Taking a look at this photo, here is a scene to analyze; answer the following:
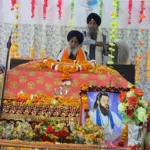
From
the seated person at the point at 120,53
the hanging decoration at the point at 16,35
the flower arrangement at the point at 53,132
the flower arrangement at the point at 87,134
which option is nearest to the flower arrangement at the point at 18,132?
the flower arrangement at the point at 53,132

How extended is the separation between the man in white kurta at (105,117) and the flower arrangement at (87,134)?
0.86 ft

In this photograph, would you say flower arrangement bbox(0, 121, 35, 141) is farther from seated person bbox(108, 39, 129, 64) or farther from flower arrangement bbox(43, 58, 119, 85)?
seated person bbox(108, 39, 129, 64)

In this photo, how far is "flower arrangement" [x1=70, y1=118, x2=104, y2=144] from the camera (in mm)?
3143

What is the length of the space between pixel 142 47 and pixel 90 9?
117 centimetres

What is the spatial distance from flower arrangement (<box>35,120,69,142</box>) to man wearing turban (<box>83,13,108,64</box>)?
304cm

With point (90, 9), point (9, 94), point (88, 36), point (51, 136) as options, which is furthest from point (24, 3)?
point (51, 136)

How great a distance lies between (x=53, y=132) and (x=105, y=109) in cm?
58

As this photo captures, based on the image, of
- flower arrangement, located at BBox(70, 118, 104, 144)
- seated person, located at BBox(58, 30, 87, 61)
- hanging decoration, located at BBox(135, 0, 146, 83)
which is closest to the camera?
flower arrangement, located at BBox(70, 118, 104, 144)

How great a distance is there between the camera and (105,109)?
3.62m

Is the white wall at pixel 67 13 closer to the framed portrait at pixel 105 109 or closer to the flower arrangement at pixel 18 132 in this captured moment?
the framed portrait at pixel 105 109

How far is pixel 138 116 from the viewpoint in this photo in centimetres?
315

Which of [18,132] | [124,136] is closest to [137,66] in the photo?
[124,136]

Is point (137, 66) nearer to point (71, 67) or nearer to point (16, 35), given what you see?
point (16, 35)

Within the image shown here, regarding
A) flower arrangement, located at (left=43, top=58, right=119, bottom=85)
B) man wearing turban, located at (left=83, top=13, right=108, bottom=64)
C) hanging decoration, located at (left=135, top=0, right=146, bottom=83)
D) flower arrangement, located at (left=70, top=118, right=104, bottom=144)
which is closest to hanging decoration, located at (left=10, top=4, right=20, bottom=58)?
man wearing turban, located at (left=83, top=13, right=108, bottom=64)
